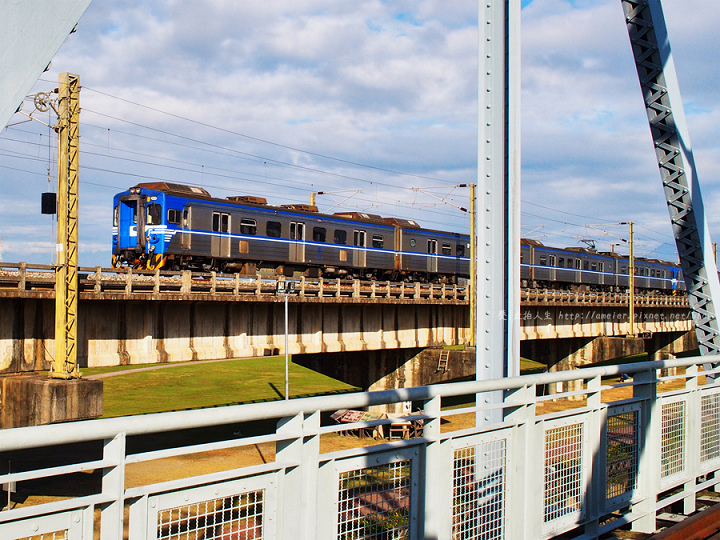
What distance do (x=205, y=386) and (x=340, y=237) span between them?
19749 mm

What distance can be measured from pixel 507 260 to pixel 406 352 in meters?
23.5

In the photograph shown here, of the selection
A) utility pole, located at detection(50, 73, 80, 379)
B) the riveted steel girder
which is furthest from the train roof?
the riveted steel girder

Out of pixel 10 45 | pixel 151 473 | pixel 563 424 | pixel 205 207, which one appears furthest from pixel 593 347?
pixel 10 45

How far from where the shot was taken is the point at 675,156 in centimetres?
980

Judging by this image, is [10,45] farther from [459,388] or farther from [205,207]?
[205,207]

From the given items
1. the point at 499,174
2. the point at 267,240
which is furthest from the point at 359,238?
the point at 499,174

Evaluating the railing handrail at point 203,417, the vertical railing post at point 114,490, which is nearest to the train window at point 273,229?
the railing handrail at point 203,417

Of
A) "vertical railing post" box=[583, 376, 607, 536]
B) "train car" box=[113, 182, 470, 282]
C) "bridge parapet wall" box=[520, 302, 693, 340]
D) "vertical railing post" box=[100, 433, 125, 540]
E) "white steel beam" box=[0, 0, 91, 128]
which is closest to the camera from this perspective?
"white steel beam" box=[0, 0, 91, 128]

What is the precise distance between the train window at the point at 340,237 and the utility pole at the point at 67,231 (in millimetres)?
20386

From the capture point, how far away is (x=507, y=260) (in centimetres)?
764

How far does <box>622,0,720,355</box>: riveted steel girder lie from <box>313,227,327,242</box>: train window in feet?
83.1

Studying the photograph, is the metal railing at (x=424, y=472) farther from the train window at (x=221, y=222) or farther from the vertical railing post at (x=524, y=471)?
the train window at (x=221, y=222)

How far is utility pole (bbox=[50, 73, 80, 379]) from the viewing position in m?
15.9

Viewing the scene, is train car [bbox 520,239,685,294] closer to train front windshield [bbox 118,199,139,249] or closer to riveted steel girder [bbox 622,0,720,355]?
train front windshield [bbox 118,199,139,249]
